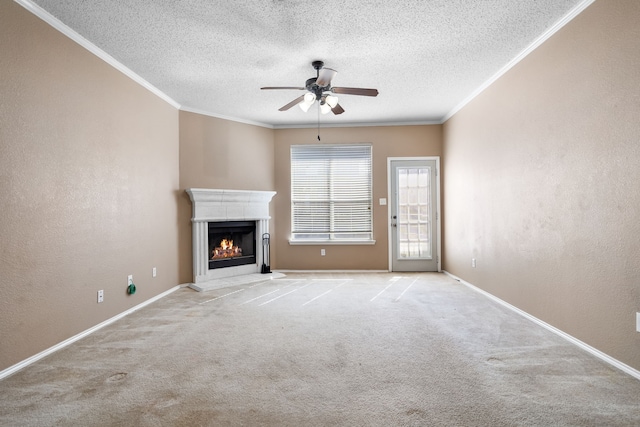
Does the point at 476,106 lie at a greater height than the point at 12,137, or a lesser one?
greater

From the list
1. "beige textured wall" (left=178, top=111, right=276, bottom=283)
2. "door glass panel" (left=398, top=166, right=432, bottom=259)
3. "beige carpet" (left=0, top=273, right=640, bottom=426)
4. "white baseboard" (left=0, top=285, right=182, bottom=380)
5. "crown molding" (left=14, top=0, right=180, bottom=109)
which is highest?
"crown molding" (left=14, top=0, right=180, bottom=109)

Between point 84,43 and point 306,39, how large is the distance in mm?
2086

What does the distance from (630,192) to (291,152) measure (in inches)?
190

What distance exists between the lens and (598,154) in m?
2.49

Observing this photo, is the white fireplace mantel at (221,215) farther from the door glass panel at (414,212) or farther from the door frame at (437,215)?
the door glass panel at (414,212)

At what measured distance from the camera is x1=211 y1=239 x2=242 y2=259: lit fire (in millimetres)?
5363

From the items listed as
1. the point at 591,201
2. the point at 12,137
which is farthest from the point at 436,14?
the point at 12,137

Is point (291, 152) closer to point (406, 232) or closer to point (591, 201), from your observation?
point (406, 232)

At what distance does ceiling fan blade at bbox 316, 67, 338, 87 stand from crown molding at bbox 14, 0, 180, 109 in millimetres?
2191

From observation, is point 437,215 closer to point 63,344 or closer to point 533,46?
point 533,46

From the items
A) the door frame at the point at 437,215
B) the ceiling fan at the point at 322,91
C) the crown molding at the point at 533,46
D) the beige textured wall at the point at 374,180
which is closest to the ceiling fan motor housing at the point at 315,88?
the ceiling fan at the point at 322,91

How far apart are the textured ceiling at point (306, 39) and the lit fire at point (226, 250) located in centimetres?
233

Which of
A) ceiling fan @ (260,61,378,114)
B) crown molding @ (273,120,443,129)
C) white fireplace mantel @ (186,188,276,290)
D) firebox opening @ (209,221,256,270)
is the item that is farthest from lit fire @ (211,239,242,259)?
ceiling fan @ (260,61,378,114)

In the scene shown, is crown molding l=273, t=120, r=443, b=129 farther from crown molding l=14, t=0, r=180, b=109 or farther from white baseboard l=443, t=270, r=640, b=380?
white baseboard l=443, t=270, r=640, b=380
